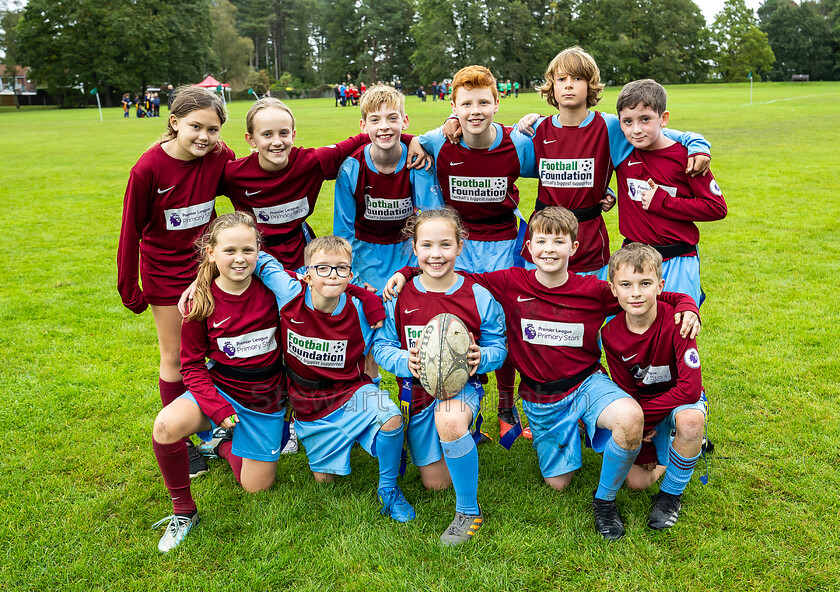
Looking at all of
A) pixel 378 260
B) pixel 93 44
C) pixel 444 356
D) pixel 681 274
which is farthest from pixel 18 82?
pixel 681 274

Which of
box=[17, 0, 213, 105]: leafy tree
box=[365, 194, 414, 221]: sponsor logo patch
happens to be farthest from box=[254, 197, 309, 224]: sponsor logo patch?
box=[17, 0, 213, 105]: leafy tree

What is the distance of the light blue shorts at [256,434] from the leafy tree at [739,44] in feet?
234

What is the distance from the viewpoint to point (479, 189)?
406 centimetres

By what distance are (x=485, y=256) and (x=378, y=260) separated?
2.38ft

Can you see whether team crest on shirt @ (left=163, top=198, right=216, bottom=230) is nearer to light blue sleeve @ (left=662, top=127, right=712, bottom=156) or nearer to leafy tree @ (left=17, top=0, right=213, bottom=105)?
light blue sleeve @ (left=662, top=127, right=712, bottom=156)

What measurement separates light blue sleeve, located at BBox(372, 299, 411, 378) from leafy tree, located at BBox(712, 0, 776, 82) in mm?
70946

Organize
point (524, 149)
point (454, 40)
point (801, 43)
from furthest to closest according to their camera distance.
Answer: point (454, 40)
point (801, 43)
point (524, 149)

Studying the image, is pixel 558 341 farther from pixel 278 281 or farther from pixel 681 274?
pixel 278 281

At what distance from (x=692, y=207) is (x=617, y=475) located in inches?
58.9

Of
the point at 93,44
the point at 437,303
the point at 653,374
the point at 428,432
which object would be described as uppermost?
the point at 93,44

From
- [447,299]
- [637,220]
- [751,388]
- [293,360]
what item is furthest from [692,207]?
[293,360]

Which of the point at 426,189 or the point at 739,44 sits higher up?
the point at 739,44

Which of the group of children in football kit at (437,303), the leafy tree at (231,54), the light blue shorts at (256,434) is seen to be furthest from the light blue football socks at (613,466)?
the leafy tree at (231,54)

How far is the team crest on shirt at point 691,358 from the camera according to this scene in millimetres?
3131
